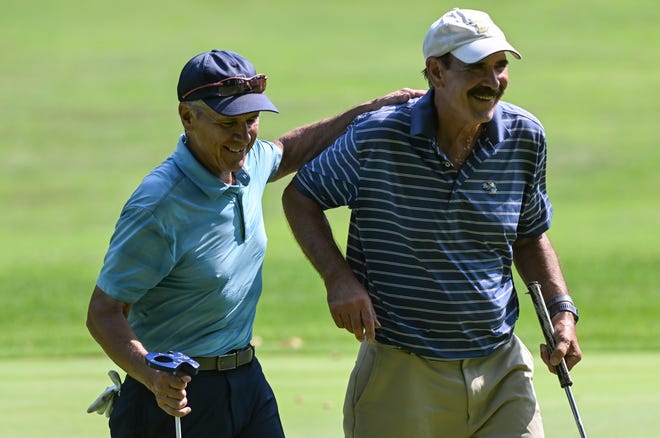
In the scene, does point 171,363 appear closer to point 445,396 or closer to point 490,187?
point 445,396

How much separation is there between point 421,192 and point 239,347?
0.70 meters

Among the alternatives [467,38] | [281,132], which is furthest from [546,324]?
[281,132]

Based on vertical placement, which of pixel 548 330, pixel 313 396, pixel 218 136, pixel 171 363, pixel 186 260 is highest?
pixel 218 136

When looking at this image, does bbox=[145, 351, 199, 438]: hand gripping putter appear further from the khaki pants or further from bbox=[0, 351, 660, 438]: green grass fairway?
bbox=[0, 351, 660, 438]: green grass fairway

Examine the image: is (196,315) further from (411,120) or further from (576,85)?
(576,85)

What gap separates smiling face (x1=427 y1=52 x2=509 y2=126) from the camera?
12.6 ft

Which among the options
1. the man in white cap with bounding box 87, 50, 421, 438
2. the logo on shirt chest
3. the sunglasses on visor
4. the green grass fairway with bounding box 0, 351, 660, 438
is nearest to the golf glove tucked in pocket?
the man in white cap with bounding box 87, 50, 421, 438

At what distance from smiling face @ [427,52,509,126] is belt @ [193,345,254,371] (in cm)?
93

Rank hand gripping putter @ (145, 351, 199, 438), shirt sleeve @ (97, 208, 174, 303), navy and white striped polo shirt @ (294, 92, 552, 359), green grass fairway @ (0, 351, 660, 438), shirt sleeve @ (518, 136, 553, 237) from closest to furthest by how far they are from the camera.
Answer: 1. hand gripping putter @ (145, 351, 199, 438)
2. shirt sleeve @ (97, 208, 174, 303)
3. navy and white striped polo shirt @ (294, 92, 552, 359)
4. shirt sleeve @ (518, 136, 553, 237)
5. green grass fairway @ (0, 351, 660, 438)

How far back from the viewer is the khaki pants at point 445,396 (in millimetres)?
4008

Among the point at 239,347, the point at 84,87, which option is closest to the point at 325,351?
the point at 239,347

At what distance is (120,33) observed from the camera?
82.4 feet

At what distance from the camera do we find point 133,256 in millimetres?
3717

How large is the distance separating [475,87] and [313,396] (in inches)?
116
